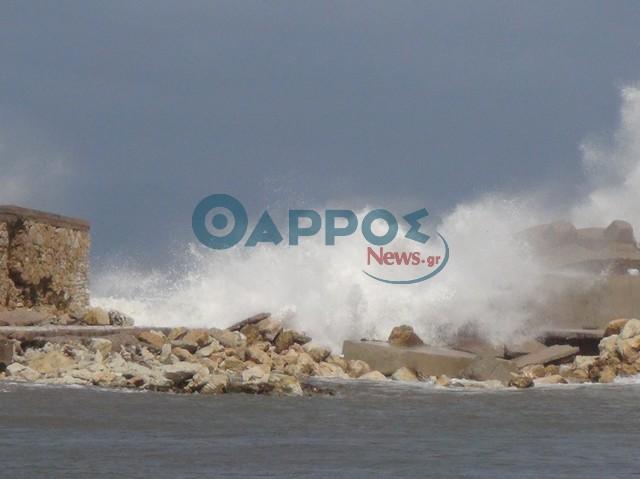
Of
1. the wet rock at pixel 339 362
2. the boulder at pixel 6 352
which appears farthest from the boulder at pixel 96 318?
the boulder at pixel 6 352

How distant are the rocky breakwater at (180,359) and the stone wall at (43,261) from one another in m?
3.28

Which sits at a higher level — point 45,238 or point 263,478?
point 45,238

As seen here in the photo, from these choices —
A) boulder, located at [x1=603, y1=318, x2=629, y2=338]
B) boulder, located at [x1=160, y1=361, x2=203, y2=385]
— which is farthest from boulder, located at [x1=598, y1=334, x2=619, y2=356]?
boulder, located at [x1=160, y1=361, x2=203, y2=385]

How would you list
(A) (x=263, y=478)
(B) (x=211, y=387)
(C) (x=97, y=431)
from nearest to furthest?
(A) (x=263, y=478) → (C) (x=97, y=431) → (B) (x=211, y=387)

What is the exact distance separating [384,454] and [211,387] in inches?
198

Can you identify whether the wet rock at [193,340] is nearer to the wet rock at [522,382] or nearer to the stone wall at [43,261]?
the stone wall at [43,261]

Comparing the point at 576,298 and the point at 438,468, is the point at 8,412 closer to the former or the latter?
the point at 438,468

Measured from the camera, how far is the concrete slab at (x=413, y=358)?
19516 mm

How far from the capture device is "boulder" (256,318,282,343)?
21.6 m

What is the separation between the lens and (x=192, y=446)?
11242 millimetres

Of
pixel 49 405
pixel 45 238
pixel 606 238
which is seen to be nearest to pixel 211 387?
pixel 49 405

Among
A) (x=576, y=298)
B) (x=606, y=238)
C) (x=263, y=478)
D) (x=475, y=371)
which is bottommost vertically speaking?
(x=263, y=478)

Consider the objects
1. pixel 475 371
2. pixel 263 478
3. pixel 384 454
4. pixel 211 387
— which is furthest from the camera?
pixel 475 371

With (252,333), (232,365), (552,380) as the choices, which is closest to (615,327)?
(552,380)
